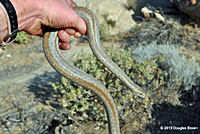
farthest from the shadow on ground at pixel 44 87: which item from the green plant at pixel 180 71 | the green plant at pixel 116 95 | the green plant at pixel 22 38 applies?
the green plant at pixel 22 38

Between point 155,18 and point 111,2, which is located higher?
point 111,2

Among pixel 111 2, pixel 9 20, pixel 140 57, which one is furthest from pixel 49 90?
pixel 111 2

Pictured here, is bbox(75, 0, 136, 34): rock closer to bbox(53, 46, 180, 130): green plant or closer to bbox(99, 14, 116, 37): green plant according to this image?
bbox(99, 14, 116, 37): green plant

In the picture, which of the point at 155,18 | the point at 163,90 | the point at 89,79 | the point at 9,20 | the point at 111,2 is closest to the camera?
the point at 89,79

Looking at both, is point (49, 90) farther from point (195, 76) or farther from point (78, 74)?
point (78, 74)

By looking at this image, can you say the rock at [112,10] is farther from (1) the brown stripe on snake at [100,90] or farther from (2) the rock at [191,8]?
(1) the brown stripe on snake at [100,90]

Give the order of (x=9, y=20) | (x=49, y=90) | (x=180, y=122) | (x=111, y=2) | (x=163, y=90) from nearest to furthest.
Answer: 1. (x=9, y=20)
2. (x=180, y=122)
3. (x=163, y=90)
4. (x=49, y=90)
5. (x=111, y=2)

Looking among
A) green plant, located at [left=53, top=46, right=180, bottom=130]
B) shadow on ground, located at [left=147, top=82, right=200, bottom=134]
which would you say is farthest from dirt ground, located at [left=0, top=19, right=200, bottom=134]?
green plant, located at [left=53, top=46, right=180, bottom=130]

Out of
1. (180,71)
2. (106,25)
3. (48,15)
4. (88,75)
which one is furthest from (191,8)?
(88,75)
